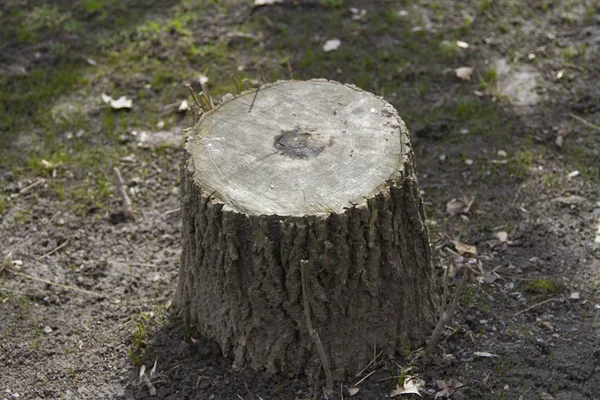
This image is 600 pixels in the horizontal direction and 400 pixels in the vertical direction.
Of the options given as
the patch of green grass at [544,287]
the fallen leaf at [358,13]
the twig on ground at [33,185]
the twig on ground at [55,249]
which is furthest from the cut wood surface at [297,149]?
the fallen leaf at [358,13]

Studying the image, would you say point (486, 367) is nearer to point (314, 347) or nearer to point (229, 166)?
point (314, 347)

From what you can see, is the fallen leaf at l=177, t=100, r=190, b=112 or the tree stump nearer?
the tree stump

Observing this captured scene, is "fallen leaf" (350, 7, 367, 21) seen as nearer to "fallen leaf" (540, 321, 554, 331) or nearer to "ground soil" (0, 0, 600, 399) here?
"ground soil" (0, 0, 600, 399)

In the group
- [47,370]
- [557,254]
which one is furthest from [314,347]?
[557,254]

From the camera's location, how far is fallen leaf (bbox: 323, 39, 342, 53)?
227 inches

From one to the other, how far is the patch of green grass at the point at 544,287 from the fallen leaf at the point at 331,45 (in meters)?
2.68

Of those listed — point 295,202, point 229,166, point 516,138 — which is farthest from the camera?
point 516,138

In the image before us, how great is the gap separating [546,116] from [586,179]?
2.23ft

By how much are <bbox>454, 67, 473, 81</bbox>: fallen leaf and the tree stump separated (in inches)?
80.2

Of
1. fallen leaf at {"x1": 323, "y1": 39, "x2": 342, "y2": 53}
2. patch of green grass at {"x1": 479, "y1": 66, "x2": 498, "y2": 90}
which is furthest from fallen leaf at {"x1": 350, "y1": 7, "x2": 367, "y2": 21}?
patch of green grass at {"x1": 479, "y1": 66, "x2": 498, "y2": 90}

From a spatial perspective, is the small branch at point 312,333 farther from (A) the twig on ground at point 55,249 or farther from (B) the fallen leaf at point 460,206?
(A) the twig on ground at point 55,249

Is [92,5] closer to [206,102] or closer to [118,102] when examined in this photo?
[118,102]

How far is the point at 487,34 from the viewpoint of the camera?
586 cm

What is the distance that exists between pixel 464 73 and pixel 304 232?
9.71 feet
